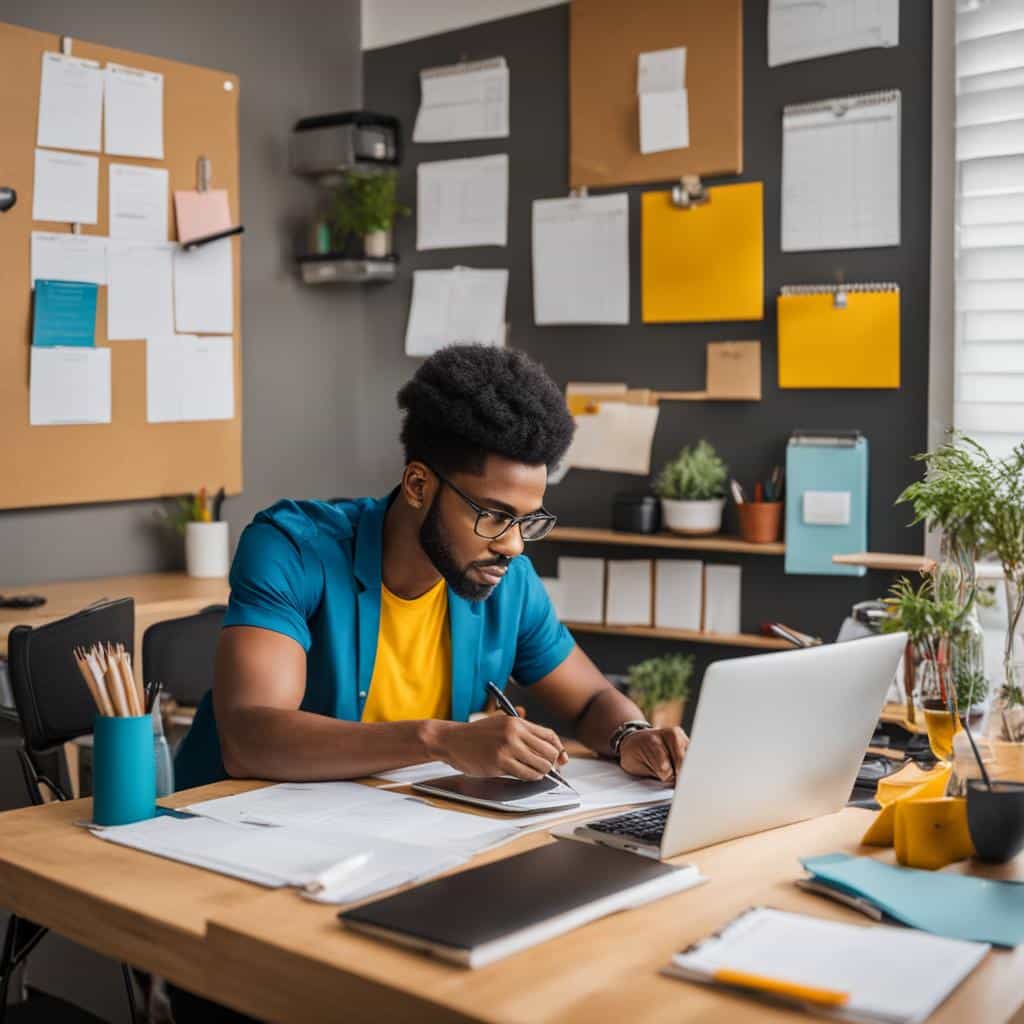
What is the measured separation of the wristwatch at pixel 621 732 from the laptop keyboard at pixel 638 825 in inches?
13.4

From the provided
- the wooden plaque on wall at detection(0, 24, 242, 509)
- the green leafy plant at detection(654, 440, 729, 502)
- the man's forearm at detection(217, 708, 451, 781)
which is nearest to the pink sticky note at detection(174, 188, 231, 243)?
the wooden plaque on wall at detection(0, 24, 242, 509)

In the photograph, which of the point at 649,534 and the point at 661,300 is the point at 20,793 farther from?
the point at 661,300

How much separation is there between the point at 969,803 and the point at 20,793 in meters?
1.79

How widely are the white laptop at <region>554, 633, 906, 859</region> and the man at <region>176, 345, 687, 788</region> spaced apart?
0.79 ft

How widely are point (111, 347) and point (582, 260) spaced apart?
1280 millimetres

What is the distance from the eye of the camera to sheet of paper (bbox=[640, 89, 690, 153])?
11.4ft

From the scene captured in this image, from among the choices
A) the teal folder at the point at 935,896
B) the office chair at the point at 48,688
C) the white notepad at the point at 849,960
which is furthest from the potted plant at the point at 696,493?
the white notepad at the point at 849,960

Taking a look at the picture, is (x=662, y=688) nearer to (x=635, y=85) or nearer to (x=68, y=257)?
(x=635, y=85)

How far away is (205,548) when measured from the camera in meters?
3.61

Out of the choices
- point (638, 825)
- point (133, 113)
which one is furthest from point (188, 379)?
point (638, 825)

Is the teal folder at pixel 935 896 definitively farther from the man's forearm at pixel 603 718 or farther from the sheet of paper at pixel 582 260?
the sheet of paper at pixel 582 260

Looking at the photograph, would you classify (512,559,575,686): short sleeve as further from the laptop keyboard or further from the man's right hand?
the laptop keyboard

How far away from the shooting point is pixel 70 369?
340cm

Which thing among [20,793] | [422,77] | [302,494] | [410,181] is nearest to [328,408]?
[302,494]
